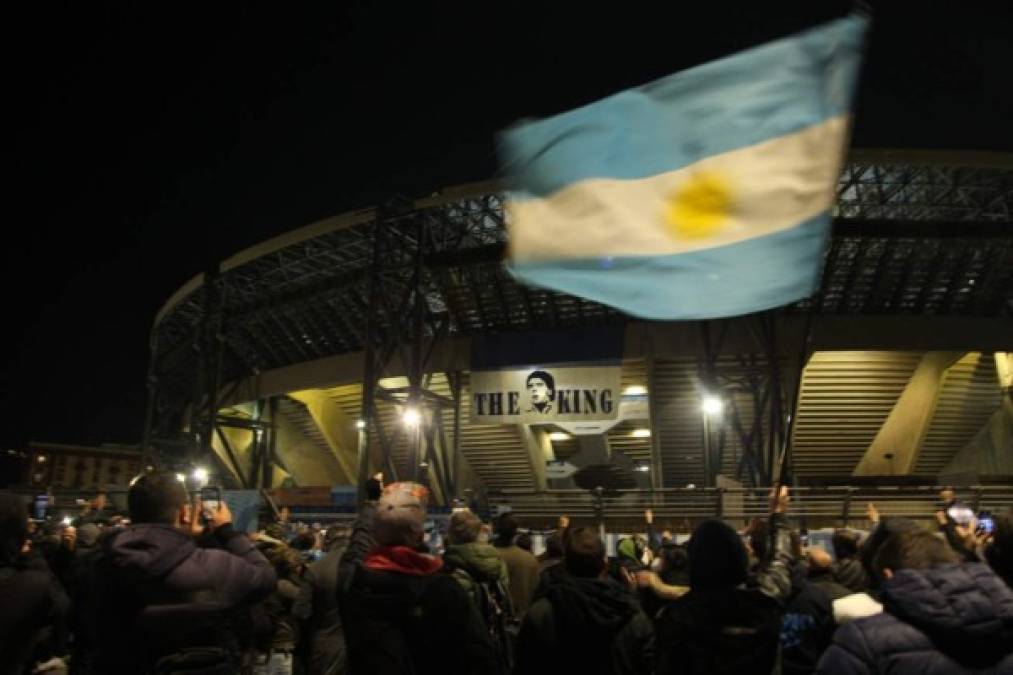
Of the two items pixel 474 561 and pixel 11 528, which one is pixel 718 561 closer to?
pixel 474 561

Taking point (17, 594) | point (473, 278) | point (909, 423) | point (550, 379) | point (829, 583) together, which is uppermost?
point (473, 278)

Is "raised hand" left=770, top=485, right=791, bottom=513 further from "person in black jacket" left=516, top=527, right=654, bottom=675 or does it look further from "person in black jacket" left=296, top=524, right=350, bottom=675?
"person in black jacket" left=296, top=524, right=350, bottom=675

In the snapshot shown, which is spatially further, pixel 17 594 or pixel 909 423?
pixel 909 423

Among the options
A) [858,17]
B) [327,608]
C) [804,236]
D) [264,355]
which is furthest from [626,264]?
[264,355]

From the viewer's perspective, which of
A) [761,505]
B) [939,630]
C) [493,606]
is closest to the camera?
[939,630]

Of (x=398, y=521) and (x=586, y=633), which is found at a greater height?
(x=398, y=521)

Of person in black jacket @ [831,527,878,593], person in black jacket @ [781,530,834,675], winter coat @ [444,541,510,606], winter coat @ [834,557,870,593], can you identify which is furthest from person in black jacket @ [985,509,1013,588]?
winter coat @ [444,541,510,606]

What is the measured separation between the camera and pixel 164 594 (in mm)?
2664

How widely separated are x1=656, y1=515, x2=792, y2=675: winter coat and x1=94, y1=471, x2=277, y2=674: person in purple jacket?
1.62 metres

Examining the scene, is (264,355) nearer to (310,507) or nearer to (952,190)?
(310,507)

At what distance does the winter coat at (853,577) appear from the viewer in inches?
166

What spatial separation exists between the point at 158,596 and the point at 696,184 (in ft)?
10.3

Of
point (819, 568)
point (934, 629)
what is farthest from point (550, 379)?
point (934, 629)

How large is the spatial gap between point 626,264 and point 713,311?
1.96 feet
